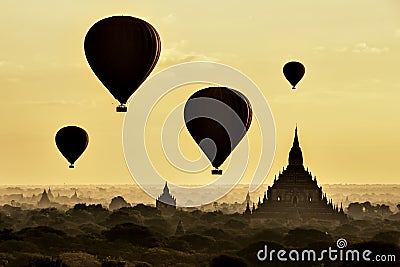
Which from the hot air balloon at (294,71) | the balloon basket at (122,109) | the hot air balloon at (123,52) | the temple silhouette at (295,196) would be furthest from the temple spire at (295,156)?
the balloon basket at (122,109)

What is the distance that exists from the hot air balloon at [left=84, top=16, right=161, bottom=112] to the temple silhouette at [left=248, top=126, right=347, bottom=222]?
6647 centimetres

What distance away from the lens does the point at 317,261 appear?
63500mm

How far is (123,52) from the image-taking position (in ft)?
117

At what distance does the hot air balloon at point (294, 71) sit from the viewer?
5691cm

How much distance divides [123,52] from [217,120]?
31.8ft

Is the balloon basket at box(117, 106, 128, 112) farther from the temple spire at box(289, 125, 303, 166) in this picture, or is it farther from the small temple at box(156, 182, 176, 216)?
the small temple at box(156, 182, 176, 216)

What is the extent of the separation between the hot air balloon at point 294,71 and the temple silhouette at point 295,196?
143ft

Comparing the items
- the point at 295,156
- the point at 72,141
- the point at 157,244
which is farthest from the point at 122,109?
the point at 295,156

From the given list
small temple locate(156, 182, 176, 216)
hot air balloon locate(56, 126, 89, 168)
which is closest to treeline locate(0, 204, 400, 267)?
hot air balloon locate(56, 126, 89, 168)

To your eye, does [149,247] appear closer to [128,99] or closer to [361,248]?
[361,248]

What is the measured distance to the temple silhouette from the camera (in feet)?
334

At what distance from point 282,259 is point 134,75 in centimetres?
3140

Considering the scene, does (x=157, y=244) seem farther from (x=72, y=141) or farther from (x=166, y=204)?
(x=166, y=204)

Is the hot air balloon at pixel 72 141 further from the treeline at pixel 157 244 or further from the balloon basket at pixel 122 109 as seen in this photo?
the balloon basket at pixel 122 109
